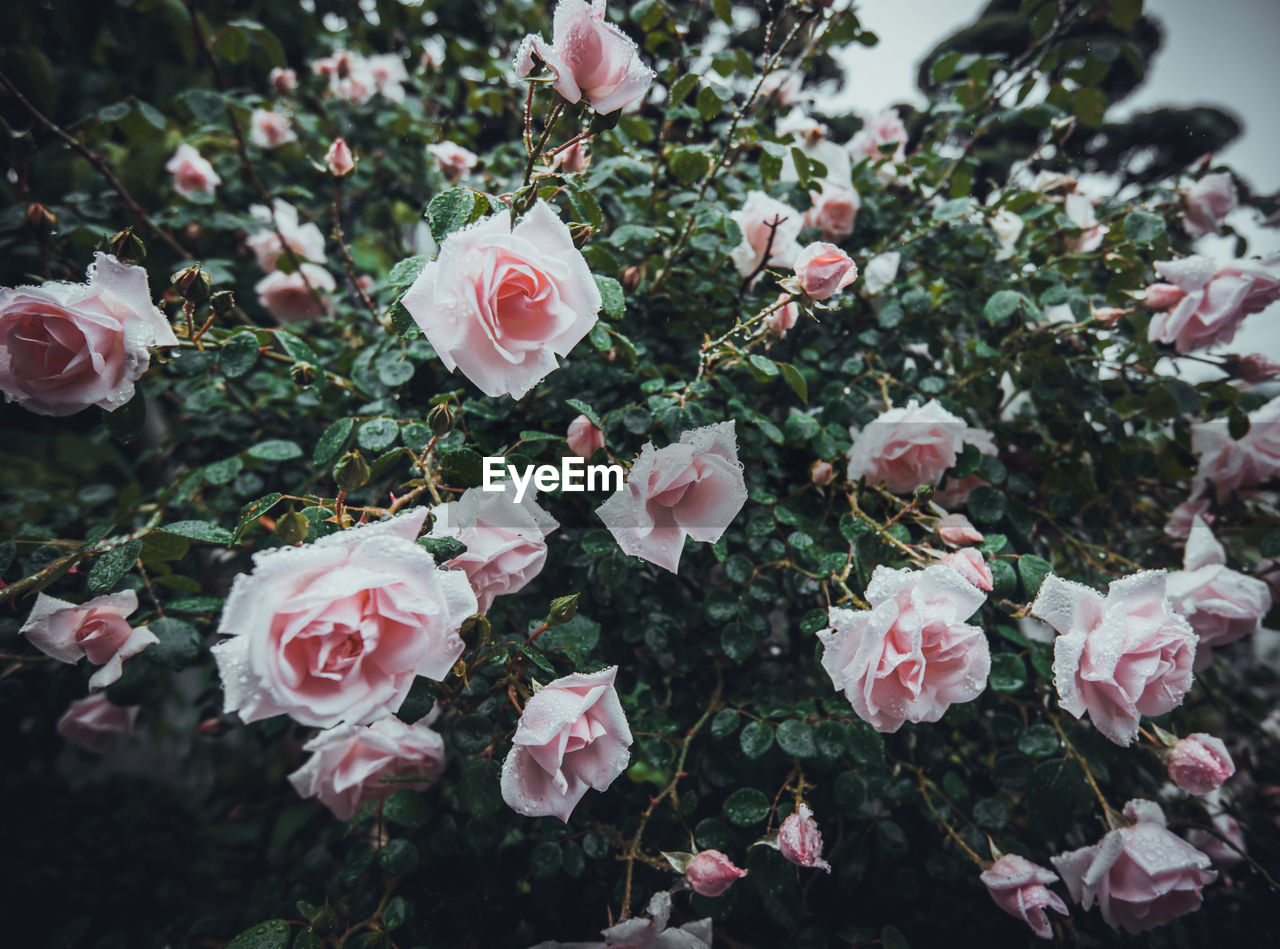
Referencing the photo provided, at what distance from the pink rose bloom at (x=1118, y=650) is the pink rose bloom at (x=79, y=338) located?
1.00 meters

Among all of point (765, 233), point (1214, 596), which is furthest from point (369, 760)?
point (1214, 596)

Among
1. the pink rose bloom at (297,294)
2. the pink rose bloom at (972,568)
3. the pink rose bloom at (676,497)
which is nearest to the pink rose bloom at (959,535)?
the pink rose bloom at (972,568)

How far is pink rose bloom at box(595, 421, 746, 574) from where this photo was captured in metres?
0.62

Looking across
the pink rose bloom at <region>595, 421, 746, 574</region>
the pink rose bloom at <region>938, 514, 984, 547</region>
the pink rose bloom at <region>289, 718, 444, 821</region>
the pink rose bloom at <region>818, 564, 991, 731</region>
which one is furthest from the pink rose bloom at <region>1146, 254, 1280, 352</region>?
the pink rose bloom at <region>289, 718, 444, 821</region>

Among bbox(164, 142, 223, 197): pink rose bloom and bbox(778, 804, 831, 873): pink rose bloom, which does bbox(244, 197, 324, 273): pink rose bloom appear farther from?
bbox(778, 804, 831, 873): pink rose bloom

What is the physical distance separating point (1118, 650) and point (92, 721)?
1.42m

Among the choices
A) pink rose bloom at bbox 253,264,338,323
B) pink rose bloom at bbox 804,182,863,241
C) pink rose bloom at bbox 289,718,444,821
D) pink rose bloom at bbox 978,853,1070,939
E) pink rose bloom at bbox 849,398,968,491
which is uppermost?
pink rose bloom at bbox 804,182,863,241

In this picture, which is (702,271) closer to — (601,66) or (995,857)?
(601,66)

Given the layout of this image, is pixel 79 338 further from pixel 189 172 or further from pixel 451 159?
pixel 189 172

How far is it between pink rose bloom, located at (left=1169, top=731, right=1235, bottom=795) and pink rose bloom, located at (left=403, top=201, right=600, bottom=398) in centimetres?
83

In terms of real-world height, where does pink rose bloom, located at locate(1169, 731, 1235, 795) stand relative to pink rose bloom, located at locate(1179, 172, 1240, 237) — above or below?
below

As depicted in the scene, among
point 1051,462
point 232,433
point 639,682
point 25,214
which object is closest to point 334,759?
point 639,682

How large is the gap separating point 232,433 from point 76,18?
1096 millimetres
